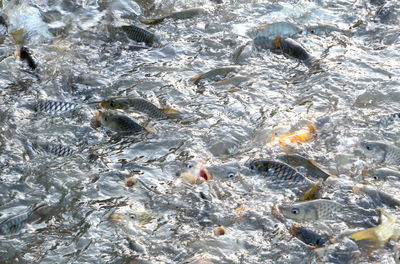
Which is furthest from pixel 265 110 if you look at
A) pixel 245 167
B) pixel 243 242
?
pixel 243 242

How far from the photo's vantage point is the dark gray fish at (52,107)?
485 centimetres

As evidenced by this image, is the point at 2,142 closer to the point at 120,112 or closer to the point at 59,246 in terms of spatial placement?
the point at 120,112

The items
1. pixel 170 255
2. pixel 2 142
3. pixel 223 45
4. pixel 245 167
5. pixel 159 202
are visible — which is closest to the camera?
pixel 170 255

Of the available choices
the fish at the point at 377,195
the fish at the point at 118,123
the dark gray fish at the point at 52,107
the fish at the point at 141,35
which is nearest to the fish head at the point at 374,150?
the fish at the point at 377,195

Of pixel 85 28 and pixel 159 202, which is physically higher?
pixel 85 28

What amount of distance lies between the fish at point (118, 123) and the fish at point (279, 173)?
1077 millimetres

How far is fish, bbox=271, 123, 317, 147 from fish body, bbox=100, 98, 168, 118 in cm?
105

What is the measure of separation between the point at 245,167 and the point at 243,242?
0.78 meters

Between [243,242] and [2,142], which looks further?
[2,142]

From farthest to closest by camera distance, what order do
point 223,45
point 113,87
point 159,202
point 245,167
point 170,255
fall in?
point 223,45 < point 113,87 < point 245,167 < point 159,202 < point 170,255

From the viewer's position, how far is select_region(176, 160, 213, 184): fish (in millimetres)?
4134

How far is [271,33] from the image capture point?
5906mm

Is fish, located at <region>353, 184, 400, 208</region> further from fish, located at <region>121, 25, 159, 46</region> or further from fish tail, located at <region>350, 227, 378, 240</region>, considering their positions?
fish, located at <region>121, 25, 159, 46</region>

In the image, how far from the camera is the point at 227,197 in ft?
13.1
